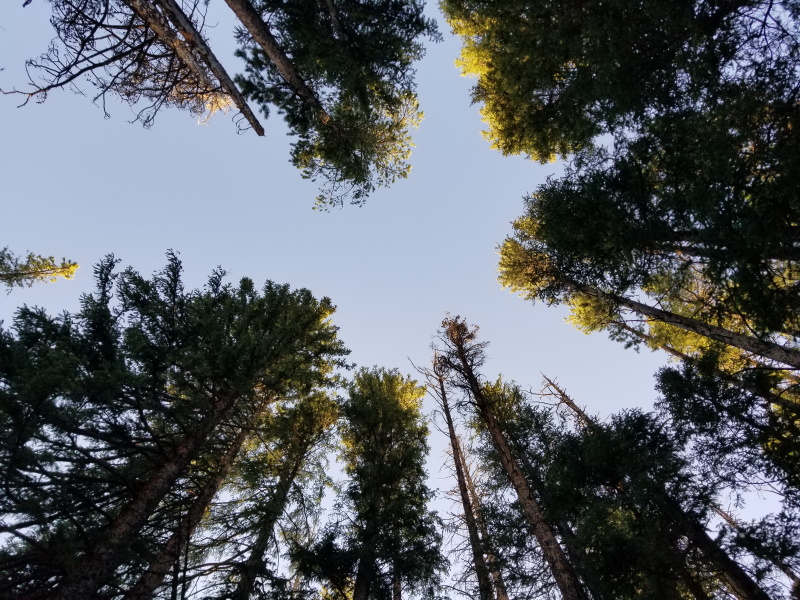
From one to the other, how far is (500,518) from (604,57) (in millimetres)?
10157

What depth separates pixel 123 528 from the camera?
5164mm

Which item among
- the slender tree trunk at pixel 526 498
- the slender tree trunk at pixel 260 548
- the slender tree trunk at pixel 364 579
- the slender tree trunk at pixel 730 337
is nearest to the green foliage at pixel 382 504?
the slender tree trunk at pixel 364 579

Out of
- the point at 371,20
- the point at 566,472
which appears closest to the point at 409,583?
the point at 566,472

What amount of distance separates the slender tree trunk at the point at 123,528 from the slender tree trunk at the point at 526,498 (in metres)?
6.00

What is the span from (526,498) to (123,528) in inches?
280

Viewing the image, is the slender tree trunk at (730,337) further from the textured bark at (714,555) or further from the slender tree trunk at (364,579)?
the slender tree trunk at (364,579)

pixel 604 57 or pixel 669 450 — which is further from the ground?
pixel 604 57

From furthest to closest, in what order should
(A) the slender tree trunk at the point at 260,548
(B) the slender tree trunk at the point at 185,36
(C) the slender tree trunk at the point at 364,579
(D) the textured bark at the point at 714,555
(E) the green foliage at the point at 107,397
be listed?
(C) the slender tree trunk at the point at 364,579
(D) the textured bark at the point at 714,555
(A) the slender tree trunk at the point at 260,548
(B) the slender tree trunk at the point at 185,36
(E) the green foliage at the point at 107,397

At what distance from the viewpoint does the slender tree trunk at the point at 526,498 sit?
22.2 feet

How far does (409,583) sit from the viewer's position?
8883 mm

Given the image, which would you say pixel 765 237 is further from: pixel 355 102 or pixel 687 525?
pixel 355 102

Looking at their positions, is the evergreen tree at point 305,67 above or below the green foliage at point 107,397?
above

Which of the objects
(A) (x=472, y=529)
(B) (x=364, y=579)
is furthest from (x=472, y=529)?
(B) (x=364, y=579)

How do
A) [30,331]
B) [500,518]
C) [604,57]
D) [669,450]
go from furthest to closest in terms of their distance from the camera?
[500,518] < [669,450] < [604,57] < [30,331]
